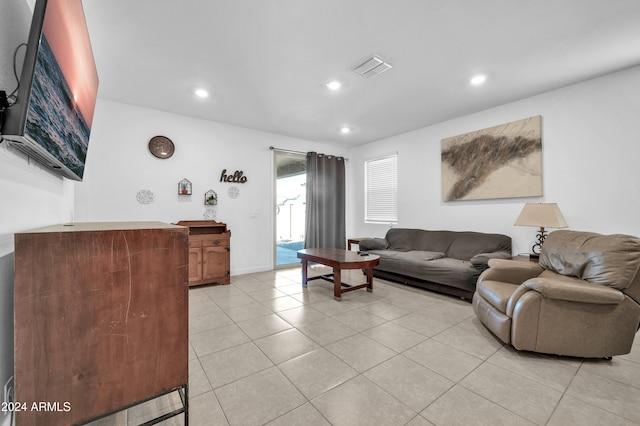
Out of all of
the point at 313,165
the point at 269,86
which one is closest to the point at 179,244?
the point at 269,86

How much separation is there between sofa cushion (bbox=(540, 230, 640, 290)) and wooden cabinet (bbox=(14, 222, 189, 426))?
9.73 ft

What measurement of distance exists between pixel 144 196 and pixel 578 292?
16.3 ft

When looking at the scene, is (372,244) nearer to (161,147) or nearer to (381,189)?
(381,189)

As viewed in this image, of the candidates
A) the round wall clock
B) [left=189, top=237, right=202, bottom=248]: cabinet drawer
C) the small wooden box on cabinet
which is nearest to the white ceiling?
the round wall clock

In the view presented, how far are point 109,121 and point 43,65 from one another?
3335mm

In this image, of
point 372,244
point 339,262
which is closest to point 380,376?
point 339,262

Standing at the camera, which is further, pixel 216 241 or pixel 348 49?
pixel 216 241

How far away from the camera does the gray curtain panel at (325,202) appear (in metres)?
5.43

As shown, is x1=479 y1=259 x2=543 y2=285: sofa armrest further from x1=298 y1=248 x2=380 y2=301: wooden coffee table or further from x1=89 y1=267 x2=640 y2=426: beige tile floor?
x1=298 y1=248 x2=380 y2=301: wooden coffee table

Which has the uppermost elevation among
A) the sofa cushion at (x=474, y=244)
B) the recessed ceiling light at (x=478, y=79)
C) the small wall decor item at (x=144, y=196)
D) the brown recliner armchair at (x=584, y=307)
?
the recessed ceiling light at (x=478, y=79)

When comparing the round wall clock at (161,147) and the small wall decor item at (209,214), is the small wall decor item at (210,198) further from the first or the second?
the round wall clock at (161,147)

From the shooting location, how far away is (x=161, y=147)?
3.92 metres

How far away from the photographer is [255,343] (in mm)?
2227

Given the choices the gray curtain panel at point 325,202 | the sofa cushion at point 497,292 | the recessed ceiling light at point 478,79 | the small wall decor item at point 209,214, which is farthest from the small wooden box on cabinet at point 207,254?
the recessed ceiling light at point 478,79
